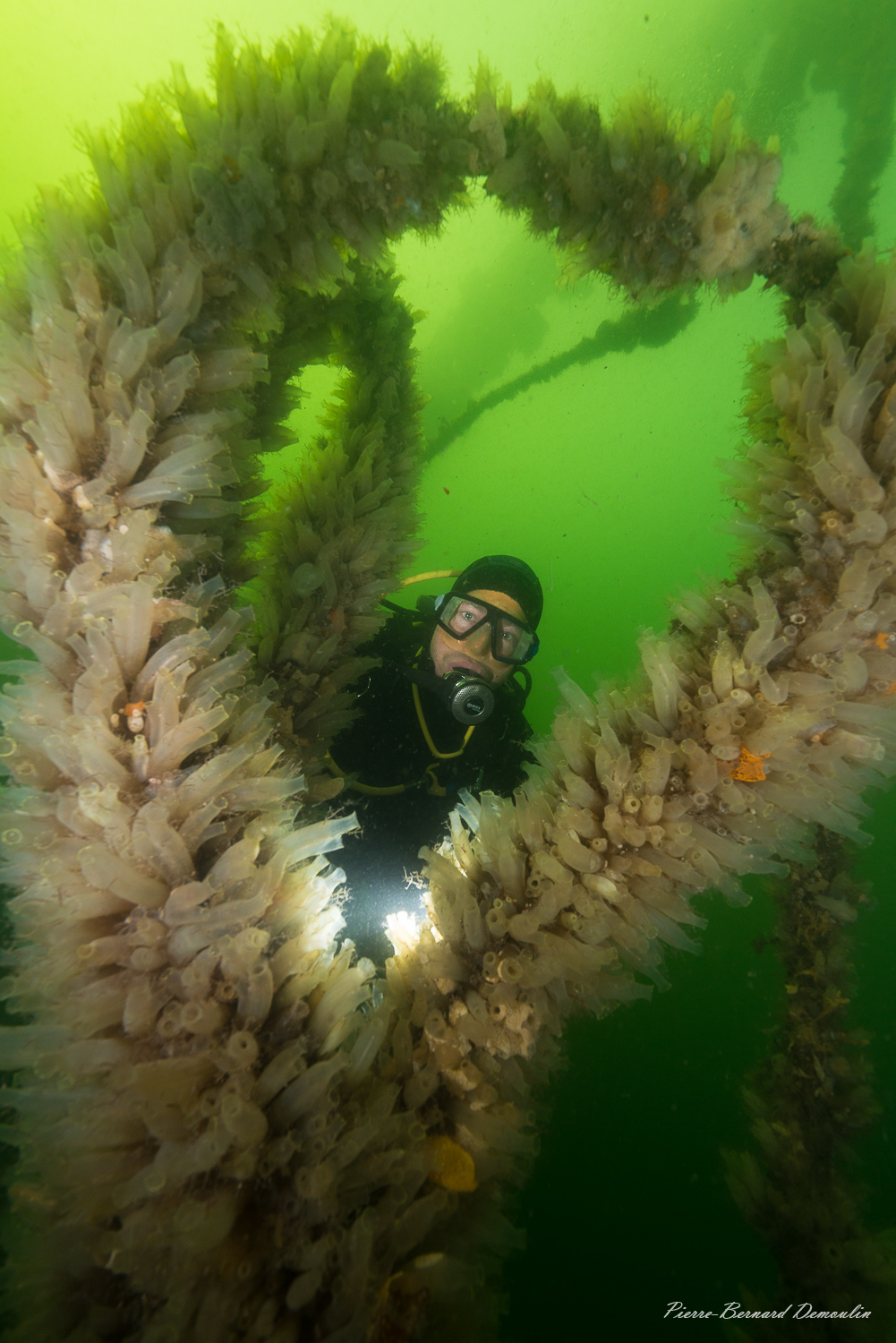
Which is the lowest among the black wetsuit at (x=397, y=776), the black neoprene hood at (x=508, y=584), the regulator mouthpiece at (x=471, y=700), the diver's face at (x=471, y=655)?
the black wetsuit at (x=397, y=776)

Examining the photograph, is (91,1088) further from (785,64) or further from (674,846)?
(785,64)

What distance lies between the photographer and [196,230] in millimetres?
1771

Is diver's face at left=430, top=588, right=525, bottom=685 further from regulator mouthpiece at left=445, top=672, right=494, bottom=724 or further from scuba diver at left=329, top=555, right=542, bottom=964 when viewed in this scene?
regulator mouthpiece at left=445, top=672, right=494, bottom=724

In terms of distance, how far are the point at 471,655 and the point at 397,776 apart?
1269 mm

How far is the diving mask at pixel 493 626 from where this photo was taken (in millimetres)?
4449

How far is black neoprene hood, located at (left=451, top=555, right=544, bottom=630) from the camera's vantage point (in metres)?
4.81

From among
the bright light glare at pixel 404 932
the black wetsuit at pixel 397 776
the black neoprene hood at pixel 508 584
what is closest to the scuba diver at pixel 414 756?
the black wetsuit at pixel 397 776

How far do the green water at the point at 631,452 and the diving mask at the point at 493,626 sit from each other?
1.10m

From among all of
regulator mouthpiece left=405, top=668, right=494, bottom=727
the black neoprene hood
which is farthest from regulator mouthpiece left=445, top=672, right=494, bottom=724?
the black neoprene hood

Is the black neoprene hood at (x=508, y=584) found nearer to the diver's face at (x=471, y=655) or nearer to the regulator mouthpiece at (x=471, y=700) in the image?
the diver's face at (x=471, y=655)

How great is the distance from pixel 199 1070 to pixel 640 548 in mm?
11536

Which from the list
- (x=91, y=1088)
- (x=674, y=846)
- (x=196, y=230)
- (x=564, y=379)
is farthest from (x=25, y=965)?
(x=564, y=379)

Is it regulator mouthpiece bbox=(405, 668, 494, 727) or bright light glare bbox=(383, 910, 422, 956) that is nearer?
bright light glare bbox=(383, 910, 422, 956)

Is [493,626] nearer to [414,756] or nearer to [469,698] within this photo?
[469,698]
